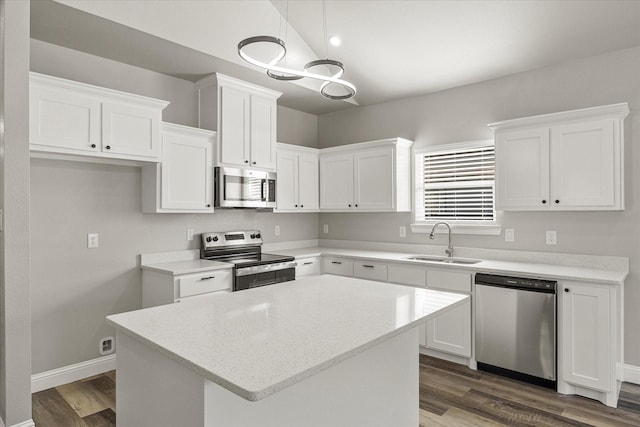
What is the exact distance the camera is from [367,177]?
4484 millimetres

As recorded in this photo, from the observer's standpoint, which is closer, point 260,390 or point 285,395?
point 260,390

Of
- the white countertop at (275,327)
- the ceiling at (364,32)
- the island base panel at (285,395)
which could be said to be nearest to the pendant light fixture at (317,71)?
the ceiling at (364,32)

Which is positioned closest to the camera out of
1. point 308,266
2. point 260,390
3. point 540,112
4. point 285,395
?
point 260,390

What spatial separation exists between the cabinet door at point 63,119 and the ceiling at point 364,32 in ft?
1.77

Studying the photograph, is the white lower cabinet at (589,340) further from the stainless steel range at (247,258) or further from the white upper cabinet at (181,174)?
the white upper cabinet at (181,174)

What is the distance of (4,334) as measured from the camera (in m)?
2.40

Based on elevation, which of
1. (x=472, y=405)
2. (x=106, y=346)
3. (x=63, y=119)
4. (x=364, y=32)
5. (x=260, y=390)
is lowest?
(x=472, y=405)

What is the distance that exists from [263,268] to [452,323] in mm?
1816

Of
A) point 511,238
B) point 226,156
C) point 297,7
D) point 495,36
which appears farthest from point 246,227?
point 495,36

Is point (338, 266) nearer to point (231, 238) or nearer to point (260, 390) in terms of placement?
point (231, 238)

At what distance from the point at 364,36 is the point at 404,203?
1799mm

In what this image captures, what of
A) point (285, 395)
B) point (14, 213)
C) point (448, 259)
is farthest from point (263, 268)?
point (285, 395)

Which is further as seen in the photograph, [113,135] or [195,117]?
[195,117]

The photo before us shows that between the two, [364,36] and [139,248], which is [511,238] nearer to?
[364,36]
